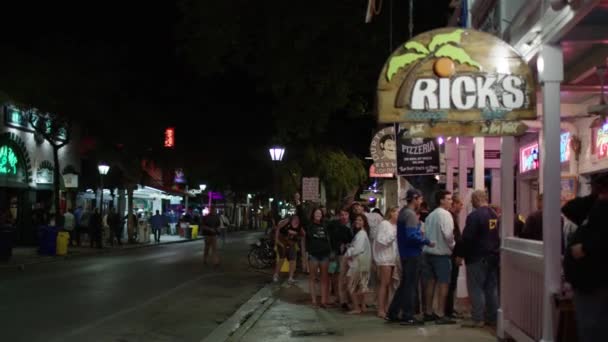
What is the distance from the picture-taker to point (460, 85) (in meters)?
7.80

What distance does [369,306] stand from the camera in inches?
537

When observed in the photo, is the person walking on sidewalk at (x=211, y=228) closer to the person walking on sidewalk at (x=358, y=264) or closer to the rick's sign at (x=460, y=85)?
A: the person walking on sidewalk at (x=358, y=264)

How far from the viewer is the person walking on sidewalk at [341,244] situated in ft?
42.1

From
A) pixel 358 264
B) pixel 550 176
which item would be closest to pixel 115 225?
pixel 358 264

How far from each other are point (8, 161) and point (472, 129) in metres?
28.7

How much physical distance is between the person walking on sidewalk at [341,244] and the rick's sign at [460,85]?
17.1 feet

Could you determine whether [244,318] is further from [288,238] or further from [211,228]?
[211,228]

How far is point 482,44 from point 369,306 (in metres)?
7.00

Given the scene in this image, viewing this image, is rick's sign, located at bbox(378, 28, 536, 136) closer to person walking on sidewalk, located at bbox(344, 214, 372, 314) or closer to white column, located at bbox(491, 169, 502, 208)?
person walking on sidewalk, located at bbox(344, 214, 372, 314)

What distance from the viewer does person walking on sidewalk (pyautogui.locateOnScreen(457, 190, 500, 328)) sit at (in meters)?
10.1

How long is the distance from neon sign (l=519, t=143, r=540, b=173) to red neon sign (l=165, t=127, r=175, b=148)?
16.0m

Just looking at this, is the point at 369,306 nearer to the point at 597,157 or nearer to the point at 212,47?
the point at 597,157

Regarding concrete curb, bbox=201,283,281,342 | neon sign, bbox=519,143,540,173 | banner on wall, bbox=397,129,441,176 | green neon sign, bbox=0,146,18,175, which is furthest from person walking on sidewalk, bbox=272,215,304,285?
green neon sign, bbox=0,146,18,175

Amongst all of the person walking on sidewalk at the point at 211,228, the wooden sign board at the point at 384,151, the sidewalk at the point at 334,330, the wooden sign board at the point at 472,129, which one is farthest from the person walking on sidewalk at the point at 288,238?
the wooden sign board at the point at 472,129
